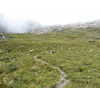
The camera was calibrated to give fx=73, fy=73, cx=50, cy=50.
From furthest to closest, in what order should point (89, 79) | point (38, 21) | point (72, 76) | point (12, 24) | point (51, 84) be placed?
1. point (38, 21)
2. point (12, 24)
3. point (72, 76)
4. point (89, 79)
5. point (51, 84)

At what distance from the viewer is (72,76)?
13.9 metres

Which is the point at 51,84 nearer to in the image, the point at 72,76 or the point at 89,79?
the point at 72,76

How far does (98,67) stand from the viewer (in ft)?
54.7

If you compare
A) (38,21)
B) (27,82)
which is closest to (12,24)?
(38,21)

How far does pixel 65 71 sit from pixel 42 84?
632 cm

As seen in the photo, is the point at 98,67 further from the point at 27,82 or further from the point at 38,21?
the point at 38,21
